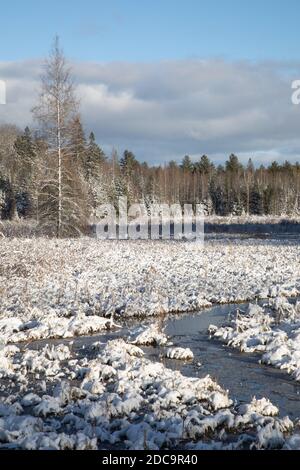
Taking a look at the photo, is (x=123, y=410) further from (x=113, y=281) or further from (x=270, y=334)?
(x=113, y=281)

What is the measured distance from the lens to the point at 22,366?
8.95 metres

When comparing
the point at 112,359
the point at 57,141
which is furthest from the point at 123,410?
the point at 57,141

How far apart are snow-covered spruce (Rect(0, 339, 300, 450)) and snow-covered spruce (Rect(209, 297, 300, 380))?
198 cm

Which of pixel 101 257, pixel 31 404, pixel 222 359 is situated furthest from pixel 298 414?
pixel 101 257

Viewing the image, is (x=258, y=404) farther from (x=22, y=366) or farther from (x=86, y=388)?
(x=22, y=366)

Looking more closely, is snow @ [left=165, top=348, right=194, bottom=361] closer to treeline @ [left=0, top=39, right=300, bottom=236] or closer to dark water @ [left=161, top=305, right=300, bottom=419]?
dark water @ [left=161, top=305, right=300, bottom=419]

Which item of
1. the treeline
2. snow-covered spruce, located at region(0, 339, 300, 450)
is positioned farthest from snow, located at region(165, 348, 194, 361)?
the treeline

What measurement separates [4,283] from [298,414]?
9995 mm

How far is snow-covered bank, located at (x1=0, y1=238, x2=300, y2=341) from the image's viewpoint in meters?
12.9

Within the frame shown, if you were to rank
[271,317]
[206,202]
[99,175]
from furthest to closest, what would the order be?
[206,202]
[99,175]
[271,317]

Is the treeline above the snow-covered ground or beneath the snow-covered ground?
above

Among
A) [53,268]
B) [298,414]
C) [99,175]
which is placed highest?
[99,175]

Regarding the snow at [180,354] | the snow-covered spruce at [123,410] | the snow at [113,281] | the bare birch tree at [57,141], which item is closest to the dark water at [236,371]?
the snow at [180,354]
